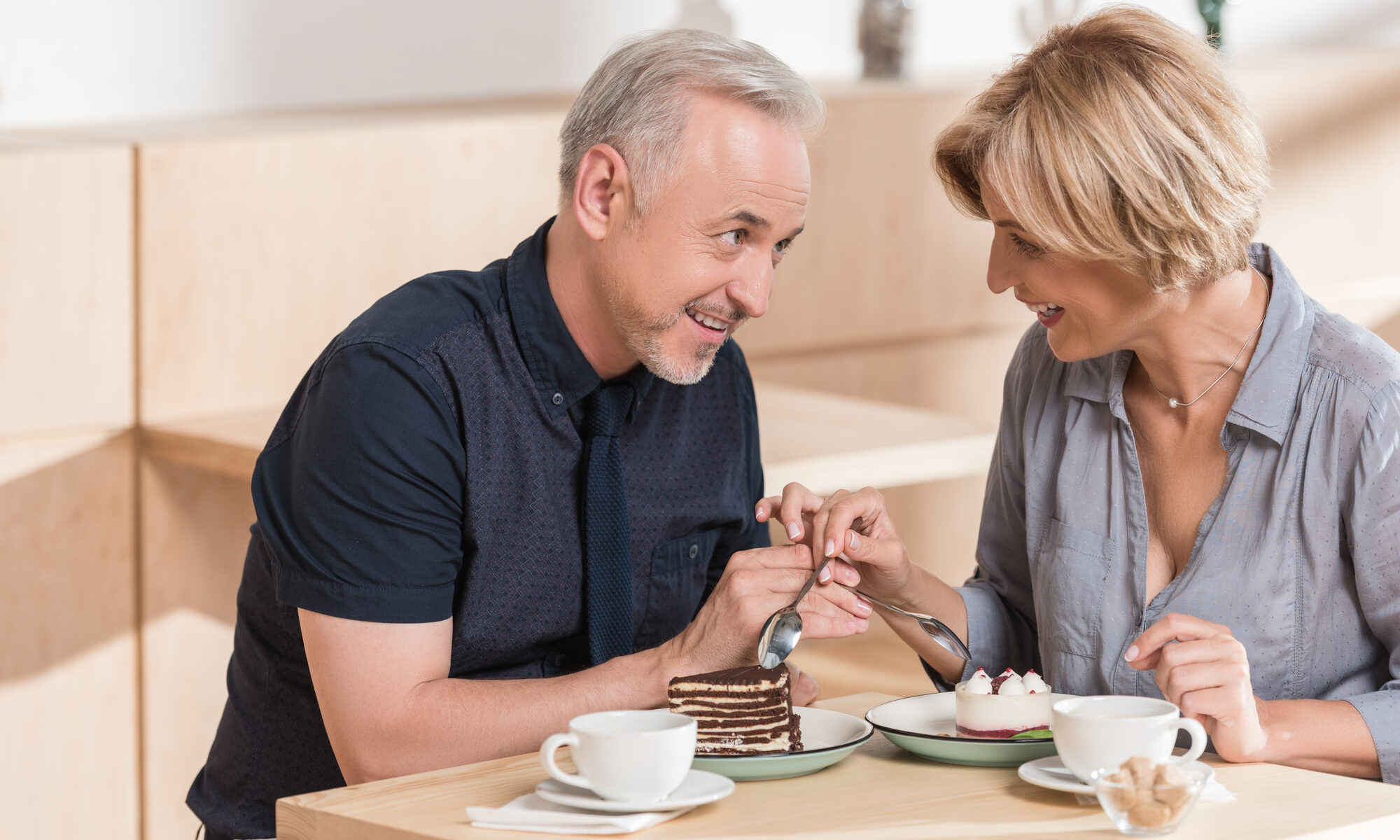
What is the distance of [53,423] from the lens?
8.55ft

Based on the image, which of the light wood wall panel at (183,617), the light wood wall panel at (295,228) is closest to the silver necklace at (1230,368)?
the light wood wall panel at (295,228)

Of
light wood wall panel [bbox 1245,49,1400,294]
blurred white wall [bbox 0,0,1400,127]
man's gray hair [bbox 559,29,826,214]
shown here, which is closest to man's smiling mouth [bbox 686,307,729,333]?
man's gray hair [bbox 559,29,826,214]

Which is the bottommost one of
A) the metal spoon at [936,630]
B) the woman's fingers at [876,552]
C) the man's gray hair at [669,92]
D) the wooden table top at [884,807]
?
the wooden table top at [884,807]

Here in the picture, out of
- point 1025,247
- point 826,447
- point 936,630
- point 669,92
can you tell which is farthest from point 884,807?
point 826,447

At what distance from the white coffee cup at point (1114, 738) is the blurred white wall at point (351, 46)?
7.76 ft

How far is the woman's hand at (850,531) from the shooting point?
171 centimetres

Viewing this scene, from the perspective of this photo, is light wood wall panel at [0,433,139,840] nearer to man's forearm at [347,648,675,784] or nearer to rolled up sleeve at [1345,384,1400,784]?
man's forearm at [347,648,675,784]

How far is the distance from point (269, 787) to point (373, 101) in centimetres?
184

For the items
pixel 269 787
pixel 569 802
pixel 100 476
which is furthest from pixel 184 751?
pixel 569 802

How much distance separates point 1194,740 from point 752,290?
71cm

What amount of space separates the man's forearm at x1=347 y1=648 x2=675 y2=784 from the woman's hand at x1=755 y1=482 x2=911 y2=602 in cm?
21

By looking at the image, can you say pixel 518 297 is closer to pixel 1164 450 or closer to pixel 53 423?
pixel 1164 450

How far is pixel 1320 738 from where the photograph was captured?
5.03ft

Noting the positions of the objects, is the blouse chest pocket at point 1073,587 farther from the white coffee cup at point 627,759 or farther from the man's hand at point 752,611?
the white coffee cup at point 627,759
